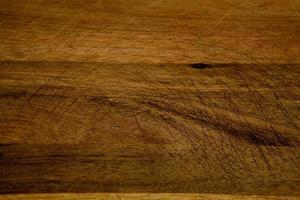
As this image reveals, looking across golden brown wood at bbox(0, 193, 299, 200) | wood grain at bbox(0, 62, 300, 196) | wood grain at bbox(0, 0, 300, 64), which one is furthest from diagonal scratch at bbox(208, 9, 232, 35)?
golden brown wood at bbox(0, 193, 299, 200)

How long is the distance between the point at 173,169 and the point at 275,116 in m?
0.22

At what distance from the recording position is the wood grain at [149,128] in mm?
603

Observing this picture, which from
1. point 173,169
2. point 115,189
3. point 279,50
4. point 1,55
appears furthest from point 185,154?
point 1,55

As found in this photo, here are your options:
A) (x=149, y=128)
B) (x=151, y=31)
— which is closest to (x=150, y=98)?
(x=149, y=128)

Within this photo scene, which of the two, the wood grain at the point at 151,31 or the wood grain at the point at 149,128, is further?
the wood grain at the point at 151,31

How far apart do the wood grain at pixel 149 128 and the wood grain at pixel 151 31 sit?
0.03 m

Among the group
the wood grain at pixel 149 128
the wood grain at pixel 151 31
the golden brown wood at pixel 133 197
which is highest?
the wood grain at pixel 151 31

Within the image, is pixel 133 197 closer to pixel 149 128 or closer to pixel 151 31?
pixel 149 128

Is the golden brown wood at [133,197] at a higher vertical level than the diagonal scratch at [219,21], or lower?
lower

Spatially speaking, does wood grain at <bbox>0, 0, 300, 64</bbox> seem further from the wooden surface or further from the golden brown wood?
the golden brown wood

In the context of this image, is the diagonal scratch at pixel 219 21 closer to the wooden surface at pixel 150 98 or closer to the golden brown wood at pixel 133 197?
the wooden surface at pixel 150 98

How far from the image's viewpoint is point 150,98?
0.67m

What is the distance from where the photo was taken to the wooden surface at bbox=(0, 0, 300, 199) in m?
0.60

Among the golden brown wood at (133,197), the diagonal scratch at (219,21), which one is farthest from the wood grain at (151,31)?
the golden brown wood at (133,197)
